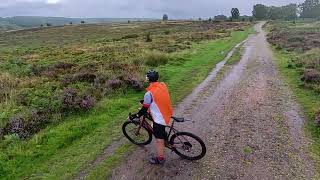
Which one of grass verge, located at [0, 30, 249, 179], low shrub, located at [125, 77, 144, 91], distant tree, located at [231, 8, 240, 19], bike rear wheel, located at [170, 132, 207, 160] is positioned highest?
distant tree, located at [231, 8, 240, 19]

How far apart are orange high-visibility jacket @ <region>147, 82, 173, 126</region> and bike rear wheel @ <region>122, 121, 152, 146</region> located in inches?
63.8

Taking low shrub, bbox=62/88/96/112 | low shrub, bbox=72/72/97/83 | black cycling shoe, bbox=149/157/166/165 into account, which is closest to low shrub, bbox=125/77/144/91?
low shrub, bbox=72/72/97/83

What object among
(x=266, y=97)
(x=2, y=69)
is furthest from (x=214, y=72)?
(x=2, y=69)

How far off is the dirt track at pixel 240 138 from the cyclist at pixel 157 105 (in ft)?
2.66

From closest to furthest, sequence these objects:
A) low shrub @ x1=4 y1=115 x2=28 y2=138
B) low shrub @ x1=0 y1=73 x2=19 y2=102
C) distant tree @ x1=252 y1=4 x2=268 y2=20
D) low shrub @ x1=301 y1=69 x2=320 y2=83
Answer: low shrub @ x1=4 y1=115 x2=28 y2=138, low shrub @ x1=0 y1=73 x2=19 y2=102, low shrub @ x1=301 y1=69 x2=320 y2=83, distant tree @ x1=252 y1=4 x2=268 y2=20

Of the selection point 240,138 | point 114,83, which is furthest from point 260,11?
point 240,138

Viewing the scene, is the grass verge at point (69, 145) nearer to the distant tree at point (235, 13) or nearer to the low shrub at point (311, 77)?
the low shrub at point (311, 77)

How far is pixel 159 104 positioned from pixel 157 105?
59mm

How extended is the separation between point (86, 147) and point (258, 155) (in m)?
5.20

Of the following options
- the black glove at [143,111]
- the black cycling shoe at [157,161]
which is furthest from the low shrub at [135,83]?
the black cycling shoe at [157,161]

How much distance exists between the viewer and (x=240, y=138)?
37.7ft

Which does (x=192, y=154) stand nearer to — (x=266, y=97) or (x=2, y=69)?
(x=266, y=97)

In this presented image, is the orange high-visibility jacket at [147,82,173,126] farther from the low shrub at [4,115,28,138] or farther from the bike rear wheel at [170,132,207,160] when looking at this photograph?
the low shrub at [4,115,28,138]

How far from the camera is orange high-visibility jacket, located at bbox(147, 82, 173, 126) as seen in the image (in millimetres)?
9242
